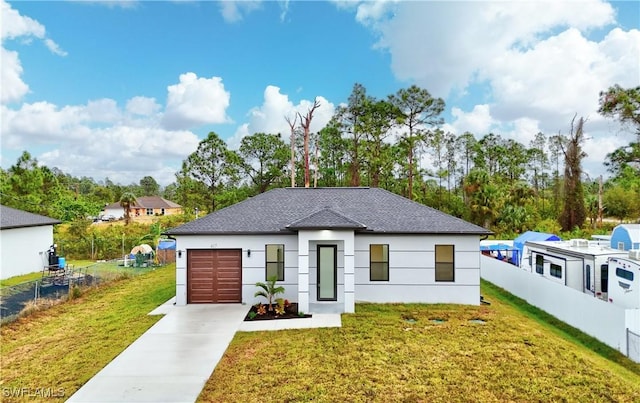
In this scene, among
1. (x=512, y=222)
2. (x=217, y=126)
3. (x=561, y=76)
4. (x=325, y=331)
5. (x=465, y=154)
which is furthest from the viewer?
(x=465, y=154)

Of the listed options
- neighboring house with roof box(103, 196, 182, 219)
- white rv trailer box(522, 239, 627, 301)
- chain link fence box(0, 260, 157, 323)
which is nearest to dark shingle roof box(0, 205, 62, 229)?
chain link fence box(0, 260, 157, 323)

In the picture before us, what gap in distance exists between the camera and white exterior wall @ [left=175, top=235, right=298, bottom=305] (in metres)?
13.4

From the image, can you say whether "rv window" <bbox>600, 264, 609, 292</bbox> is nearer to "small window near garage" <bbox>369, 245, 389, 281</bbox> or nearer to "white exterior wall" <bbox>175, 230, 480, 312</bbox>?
"white exterior wall" <bbox>175, 230, 480, 312</bbox>

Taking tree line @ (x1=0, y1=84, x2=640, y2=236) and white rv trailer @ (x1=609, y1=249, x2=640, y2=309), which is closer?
white rv trailer @ (x1=609, y1=249, x2=640, y2=309)

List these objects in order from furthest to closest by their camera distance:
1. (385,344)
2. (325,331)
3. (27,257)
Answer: (27,257), (325,331), (385,344)

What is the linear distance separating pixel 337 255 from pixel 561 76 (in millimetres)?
19774

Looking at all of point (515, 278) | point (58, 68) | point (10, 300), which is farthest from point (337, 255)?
point (58, 68)

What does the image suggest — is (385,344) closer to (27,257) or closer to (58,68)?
(27,257)

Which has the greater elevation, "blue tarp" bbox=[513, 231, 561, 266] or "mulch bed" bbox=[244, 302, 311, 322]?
"blue tarp" bbox=[513, 231, 561, 266]

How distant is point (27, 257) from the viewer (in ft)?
68.1

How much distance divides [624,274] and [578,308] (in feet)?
5.90

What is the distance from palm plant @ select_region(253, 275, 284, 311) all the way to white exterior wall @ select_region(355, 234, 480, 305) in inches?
121

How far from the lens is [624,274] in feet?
37.9

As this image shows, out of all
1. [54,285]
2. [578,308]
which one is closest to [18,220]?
[54,285]
